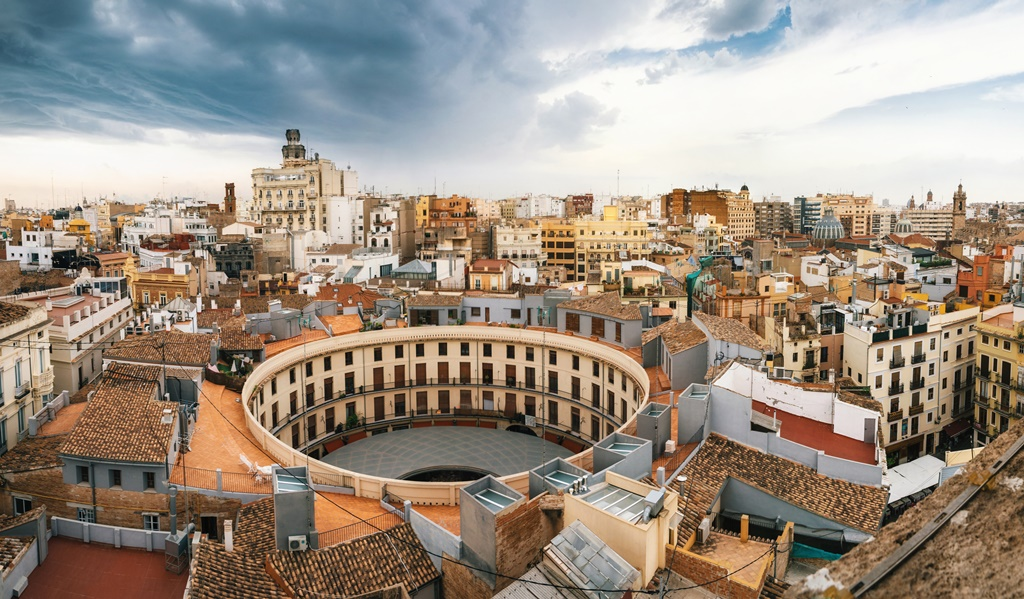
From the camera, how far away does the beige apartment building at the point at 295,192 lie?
99.9 meters

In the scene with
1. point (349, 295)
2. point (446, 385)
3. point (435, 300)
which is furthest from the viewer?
point (349, 295)

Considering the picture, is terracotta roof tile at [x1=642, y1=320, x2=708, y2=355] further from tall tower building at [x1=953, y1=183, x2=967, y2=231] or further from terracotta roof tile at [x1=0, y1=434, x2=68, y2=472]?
tall tower building at [x1=953, y1=183, x2=967, y2=231]

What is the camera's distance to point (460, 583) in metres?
17.4

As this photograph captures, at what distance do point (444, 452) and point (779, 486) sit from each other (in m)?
22.8

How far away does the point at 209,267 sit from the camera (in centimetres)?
7069

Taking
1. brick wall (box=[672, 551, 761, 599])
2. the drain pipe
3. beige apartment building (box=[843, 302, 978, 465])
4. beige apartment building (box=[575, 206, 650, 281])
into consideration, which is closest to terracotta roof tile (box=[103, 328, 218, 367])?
the drain pipe

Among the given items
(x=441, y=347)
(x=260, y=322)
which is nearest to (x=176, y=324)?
(x=260, y=322)

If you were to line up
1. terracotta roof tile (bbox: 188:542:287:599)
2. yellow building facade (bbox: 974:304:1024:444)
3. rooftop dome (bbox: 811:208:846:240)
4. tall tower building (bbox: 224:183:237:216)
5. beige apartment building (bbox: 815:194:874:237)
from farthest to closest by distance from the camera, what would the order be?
beige apartment building (bbox: 815:194:874:237) < tall tower building (bbox: 224:183:237:216) < rooftop dome (bbox: 811:208:846:240) < yellow building facade (bbox: 974:304:1024:444) < terracotta roof tile (bbox: 188:542:287:599)

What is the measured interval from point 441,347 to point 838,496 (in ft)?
93.4

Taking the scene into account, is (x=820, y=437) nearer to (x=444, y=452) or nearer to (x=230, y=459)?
(x=230, y=459)

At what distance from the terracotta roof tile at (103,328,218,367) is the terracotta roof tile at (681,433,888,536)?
71.3 ft

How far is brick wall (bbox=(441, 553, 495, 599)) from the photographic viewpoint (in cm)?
1684

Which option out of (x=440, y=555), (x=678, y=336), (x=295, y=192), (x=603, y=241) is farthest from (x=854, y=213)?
(x=440, y=555)

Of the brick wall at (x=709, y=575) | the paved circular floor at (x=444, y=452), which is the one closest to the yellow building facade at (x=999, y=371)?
the paved circular floor at (x=444, y=452)
